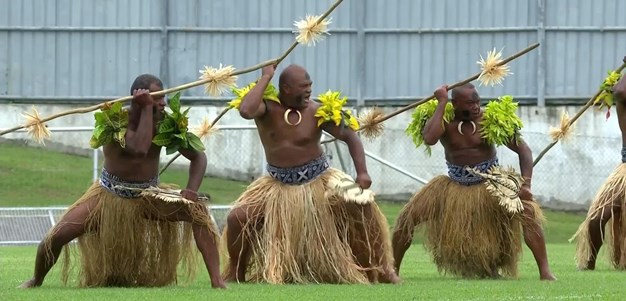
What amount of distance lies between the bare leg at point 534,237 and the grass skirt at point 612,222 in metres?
1.61

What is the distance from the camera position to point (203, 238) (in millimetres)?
11039

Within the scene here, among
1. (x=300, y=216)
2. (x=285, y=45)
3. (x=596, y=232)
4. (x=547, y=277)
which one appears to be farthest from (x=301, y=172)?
(x=285, y=45)

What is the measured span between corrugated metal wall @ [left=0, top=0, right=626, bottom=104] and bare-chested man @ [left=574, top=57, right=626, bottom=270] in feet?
35.9

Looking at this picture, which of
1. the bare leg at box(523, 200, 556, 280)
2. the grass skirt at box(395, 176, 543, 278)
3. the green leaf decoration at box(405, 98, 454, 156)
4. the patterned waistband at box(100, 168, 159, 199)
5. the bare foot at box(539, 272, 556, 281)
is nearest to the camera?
the patterned waistband at box(100, 168, 159, 199)

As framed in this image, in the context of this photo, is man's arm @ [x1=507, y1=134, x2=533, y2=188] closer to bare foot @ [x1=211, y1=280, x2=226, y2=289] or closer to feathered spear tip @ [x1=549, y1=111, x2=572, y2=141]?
feathered spear tip @ [x1=549, y1=111, x2=572, y2=141]

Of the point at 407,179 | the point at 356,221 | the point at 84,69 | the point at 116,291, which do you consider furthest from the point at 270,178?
the point at 84,69

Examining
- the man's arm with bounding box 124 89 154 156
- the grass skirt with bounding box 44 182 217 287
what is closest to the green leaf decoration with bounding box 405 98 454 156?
the grass skirt with bounding box 44 182 217 287

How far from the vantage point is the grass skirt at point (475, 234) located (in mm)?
12570

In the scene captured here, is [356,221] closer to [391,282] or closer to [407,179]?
[391,282]

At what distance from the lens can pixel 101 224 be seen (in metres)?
11.2

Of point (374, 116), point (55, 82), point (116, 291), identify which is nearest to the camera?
point (116, 291)

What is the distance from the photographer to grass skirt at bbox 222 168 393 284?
11609 mm

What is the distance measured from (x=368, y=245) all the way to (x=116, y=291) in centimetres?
200

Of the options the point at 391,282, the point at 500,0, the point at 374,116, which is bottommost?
the point at 391,282
